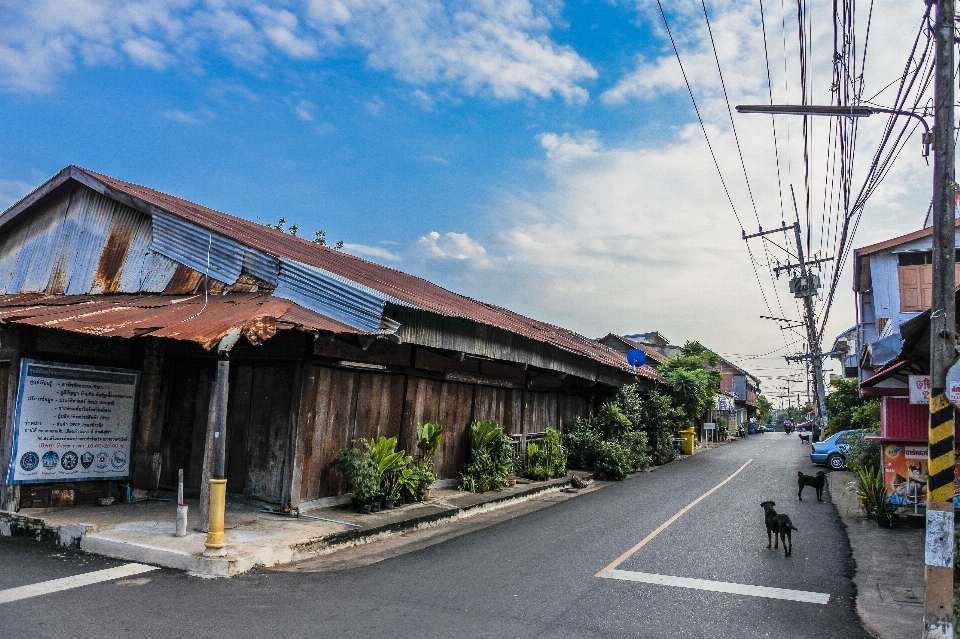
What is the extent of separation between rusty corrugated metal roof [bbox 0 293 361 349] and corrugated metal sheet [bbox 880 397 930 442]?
9248mm

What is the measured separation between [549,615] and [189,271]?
8.39 metres

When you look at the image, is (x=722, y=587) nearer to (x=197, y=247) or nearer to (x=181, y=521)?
(x=181, y=521)

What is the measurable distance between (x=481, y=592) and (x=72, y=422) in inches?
278

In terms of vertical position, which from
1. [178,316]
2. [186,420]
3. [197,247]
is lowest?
[186,420]

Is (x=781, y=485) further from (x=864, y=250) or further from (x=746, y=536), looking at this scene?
(x=864, y=250)

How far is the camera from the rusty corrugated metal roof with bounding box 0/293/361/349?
27.1 feet

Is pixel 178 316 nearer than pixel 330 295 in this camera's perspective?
Yes

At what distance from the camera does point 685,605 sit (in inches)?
264

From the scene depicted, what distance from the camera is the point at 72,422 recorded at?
10188mm

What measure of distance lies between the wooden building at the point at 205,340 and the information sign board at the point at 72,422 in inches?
2.4

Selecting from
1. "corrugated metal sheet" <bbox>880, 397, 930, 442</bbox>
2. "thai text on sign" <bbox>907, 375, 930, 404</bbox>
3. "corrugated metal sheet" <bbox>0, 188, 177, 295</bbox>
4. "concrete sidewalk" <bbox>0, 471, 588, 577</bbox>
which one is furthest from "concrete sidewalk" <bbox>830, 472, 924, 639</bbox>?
"corrugated metal sheet" <bbox>0, 188, 177, 295</bbox>

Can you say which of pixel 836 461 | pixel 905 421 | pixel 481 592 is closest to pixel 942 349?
pixel 481 592

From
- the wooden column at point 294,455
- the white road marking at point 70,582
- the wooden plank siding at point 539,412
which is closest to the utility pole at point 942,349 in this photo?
the white road marking at point 70,582

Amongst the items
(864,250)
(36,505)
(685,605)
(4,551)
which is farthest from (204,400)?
(864,250)
